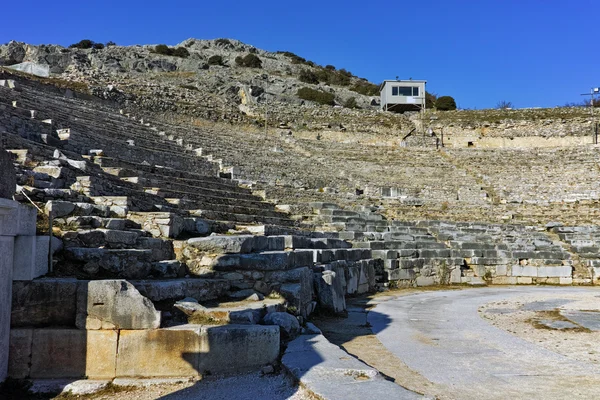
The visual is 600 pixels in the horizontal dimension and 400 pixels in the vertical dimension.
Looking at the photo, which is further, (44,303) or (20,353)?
(44,303)

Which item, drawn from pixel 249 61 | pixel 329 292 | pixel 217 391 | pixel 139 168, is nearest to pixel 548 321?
pixel 329 292

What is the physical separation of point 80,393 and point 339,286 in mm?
4495

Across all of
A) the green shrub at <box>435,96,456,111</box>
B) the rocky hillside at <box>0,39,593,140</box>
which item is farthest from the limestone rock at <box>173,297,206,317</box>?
the green shrub at <box>435,96,456,111</box>

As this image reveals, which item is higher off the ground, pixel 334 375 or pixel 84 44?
pixel 84 44

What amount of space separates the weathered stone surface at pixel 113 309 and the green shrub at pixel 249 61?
170 ft

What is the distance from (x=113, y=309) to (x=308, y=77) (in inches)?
1968

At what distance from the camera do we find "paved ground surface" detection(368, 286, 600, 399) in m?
3.63

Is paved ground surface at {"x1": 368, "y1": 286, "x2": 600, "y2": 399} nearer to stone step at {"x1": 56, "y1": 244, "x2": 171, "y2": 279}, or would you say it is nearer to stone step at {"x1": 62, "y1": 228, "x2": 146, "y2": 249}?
stone step at {"x1": 56, "y1": 244, "x2": 171, "y2": 279}

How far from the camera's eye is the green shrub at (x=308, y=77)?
5059 cm

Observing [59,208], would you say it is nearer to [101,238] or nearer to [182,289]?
[101,238]

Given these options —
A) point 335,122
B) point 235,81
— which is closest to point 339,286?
point 335,122

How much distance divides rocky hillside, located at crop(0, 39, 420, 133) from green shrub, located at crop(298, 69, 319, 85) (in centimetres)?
11

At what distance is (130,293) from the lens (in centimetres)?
380

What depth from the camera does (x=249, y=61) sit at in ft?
178
